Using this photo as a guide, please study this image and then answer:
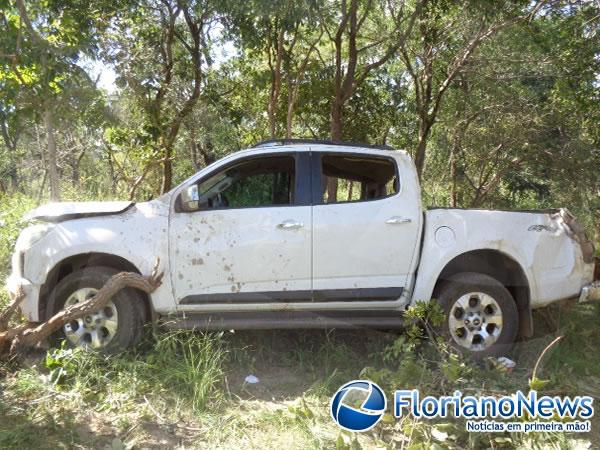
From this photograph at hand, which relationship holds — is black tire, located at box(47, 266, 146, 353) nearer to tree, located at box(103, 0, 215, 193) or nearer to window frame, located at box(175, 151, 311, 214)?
window frame, located at box(175, 151, 311, 214)

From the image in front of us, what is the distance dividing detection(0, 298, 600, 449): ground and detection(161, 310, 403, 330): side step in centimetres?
13

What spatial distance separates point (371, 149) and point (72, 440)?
325 centimetres

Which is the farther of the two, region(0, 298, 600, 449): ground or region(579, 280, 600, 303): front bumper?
region(579, 280, 600, 303): front bumper

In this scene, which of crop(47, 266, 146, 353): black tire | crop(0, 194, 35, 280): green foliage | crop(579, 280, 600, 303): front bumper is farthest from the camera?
crop(0, 194, 35, 280): green foliage

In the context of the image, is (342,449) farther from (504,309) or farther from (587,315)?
(587,315)

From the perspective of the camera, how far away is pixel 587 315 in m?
5.83

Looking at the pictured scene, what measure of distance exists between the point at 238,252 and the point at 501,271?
2350 mm

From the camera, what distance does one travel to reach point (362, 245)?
4.58 meters

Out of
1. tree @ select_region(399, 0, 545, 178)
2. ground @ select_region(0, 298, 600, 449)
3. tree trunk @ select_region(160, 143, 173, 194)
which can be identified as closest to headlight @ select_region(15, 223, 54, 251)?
ground @ select_region(0, 298, 600, 449)

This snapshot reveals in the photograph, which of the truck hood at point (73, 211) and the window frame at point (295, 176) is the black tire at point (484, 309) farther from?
the truck hood at point (73, 211)

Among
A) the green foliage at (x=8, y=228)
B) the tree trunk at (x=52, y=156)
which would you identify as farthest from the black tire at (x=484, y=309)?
the green foliage at (x=8, y=228)

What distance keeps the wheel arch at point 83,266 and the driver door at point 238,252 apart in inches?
12.6

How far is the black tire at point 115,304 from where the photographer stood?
4438 mm

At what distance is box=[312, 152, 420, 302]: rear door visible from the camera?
456 centimetres
